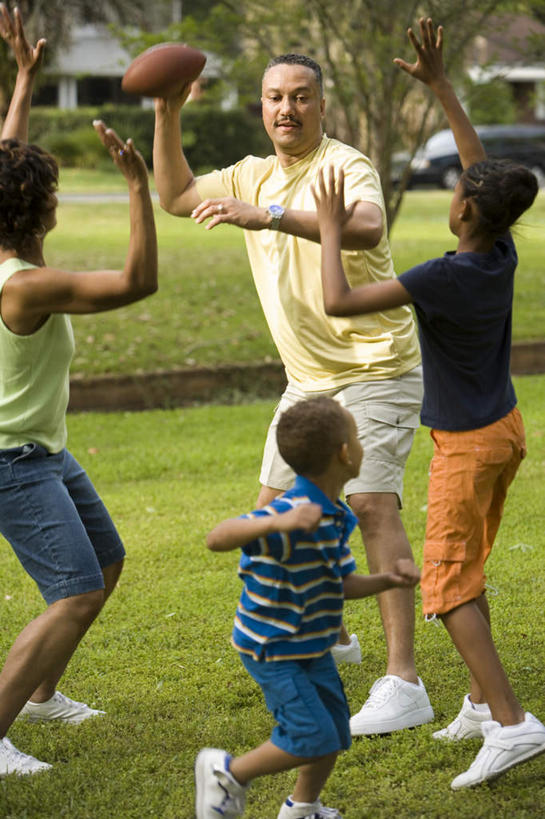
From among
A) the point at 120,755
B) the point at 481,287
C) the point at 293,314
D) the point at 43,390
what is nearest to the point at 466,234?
the point at 481,287

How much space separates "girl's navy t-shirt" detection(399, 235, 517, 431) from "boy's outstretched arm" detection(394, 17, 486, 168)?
0.46 m

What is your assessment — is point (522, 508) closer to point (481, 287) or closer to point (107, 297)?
point (481, 287)

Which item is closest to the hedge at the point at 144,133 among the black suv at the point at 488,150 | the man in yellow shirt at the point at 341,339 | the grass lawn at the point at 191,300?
the black suv at the point at 488,150

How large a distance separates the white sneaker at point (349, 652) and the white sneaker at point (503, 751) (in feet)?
3.69

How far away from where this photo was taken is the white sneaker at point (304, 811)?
338 centimetres

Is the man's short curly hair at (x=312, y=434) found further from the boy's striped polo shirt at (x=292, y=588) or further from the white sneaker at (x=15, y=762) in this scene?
the white sneaker at (x=15, y=762)

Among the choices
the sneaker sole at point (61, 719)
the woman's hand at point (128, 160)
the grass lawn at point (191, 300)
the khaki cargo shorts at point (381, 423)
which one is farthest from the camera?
the grass lawn at point (191, 300)

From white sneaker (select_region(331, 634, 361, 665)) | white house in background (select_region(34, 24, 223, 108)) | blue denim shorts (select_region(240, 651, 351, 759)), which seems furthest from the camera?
white house in background (select_region(34, 24, 223, 108))

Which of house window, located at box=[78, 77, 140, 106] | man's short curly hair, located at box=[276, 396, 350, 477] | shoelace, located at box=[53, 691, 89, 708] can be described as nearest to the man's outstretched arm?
man's short curly hair, located at box=[276, 396, 350, 477]

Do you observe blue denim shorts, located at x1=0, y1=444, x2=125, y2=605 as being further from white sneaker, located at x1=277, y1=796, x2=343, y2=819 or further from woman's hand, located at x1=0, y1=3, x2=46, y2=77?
woman's hand, located at x1=0, y1=3, x2=46, y2=77

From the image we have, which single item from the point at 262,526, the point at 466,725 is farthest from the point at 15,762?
the point at 466,725

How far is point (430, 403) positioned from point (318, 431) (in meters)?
0.74

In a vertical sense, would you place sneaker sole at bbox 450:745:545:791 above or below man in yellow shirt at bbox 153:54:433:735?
below

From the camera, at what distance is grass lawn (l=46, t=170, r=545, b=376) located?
11.3 metres
